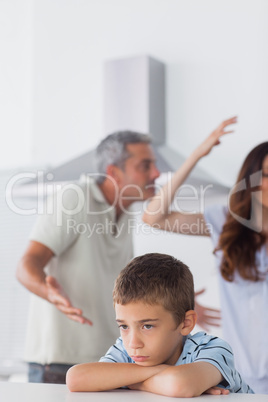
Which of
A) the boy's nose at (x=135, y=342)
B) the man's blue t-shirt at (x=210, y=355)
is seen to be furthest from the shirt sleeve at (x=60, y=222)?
the boy's nose at (x=135, y=342)

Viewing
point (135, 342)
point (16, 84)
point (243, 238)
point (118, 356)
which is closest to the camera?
point (135, 342)

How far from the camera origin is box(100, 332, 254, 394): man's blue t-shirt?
903 millimetres

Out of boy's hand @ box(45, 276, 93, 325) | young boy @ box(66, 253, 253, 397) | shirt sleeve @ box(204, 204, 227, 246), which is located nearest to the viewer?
young boy @ box(66, 253, 253, 397)

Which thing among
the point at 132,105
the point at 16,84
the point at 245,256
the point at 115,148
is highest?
the point at 16,84

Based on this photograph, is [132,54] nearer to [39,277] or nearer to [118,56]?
[118,56]

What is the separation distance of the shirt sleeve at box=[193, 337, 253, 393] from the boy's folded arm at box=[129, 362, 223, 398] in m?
0.02

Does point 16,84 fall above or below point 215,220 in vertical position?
above

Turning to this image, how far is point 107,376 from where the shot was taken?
846mm

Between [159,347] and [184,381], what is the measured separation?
0.46ft

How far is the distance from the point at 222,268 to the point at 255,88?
0.73 m

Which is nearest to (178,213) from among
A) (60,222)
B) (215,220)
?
(215,220)

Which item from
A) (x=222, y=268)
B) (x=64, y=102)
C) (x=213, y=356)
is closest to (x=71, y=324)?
(x=222, y=268)

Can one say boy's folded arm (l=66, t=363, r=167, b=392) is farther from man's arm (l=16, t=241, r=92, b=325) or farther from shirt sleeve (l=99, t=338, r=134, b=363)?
man's arm (l=16, t=241, r=92, b=325)

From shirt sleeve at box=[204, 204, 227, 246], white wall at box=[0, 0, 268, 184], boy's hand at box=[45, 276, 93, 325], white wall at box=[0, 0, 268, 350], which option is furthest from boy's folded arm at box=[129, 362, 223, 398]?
white wall at box=[0, 0, 268, 184]
